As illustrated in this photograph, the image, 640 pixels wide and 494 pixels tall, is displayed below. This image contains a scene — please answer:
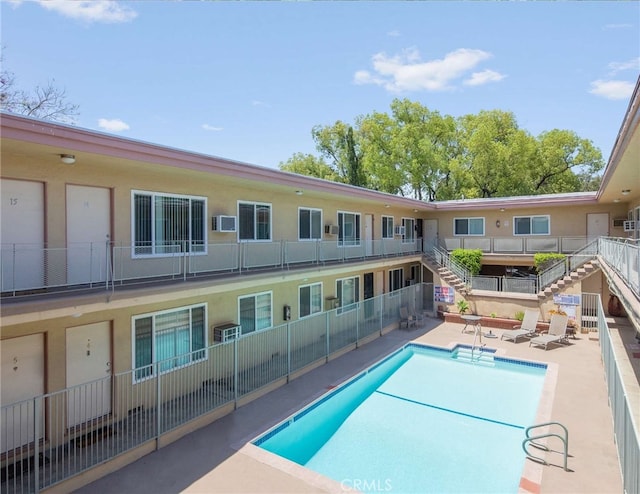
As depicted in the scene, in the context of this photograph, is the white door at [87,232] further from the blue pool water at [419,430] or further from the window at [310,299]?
the window at [310,299]

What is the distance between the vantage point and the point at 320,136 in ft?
145

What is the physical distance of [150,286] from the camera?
362 inches

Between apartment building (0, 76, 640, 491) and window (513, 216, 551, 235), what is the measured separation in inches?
206

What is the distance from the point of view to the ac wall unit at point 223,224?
1209cm

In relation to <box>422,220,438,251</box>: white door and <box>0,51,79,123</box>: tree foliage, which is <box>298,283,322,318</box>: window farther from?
<box>0,51,79,123</box>: tree foliage

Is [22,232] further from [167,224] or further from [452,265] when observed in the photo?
[452,265]

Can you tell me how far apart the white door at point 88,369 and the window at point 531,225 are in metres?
22.6

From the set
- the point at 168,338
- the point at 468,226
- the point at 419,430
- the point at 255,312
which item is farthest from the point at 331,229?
the point at 468,226

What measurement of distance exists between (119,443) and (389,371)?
9115 mm

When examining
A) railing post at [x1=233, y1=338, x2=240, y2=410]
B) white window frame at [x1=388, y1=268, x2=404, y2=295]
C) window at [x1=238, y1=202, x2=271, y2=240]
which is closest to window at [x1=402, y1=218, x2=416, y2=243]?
white window frame at [x1=388, y1=268, x2=404, y2=295]

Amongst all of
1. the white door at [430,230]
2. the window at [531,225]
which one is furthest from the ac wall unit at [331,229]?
the window at [531,225]

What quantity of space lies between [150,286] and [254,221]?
539 cm

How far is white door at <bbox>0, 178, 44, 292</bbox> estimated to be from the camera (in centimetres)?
788

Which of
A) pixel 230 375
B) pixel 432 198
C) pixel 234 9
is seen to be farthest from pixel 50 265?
pixel 432 198
